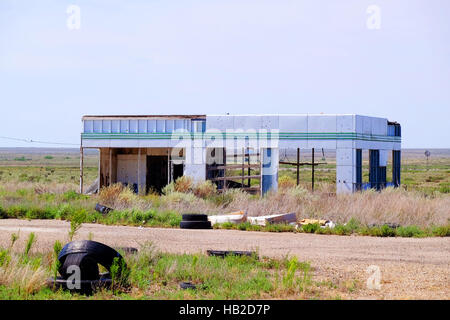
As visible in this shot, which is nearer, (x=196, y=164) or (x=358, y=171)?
(x=358, y=171)

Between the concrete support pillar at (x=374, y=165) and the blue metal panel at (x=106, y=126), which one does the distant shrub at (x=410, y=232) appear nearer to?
the concrete support pillar at (x=374, y=165)

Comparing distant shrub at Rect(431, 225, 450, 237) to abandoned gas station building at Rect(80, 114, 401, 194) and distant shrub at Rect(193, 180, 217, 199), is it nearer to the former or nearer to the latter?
abandoned gas station building at Rect(80, 114, 401, 194)

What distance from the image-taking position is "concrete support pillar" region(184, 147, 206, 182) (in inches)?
1277

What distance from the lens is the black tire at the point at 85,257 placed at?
1119cm

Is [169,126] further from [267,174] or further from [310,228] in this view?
[310,228]

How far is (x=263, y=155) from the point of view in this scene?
3175 centimetres

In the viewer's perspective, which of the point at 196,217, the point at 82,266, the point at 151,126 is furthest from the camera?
the point at 151,126

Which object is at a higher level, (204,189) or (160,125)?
(160,125)

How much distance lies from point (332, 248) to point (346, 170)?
1379 cm

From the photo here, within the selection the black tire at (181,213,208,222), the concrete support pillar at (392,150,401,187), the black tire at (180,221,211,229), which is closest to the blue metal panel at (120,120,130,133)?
the concrete support pillar at (392,150,401,187)

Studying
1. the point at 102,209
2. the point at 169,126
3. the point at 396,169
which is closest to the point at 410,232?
the point at 102,209

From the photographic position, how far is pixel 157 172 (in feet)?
121
